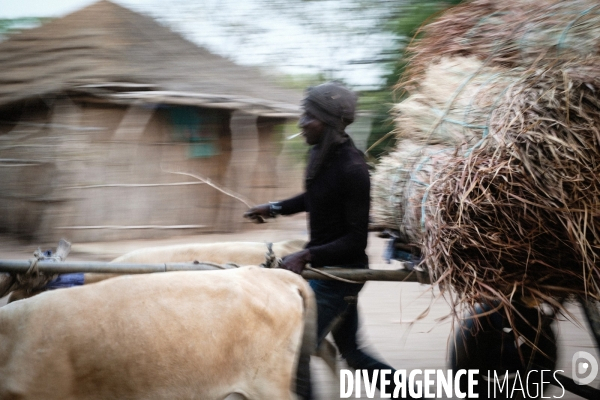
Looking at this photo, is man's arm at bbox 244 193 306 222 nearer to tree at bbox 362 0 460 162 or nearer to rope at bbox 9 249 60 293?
rope at bbox 9 249 60 293

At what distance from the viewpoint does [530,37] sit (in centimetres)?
257

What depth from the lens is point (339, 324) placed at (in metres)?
2.88

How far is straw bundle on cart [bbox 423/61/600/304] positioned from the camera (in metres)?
2.19

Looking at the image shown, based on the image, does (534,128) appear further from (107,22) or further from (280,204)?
(107,22)

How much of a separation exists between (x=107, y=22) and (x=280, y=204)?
880 cm

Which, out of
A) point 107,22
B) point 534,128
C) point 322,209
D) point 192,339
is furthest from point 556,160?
Result: point 107,22

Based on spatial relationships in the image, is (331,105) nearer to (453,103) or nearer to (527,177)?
(453,103)

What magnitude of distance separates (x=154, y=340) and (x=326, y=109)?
1220 millimetres

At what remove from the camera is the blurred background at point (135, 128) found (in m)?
8.93

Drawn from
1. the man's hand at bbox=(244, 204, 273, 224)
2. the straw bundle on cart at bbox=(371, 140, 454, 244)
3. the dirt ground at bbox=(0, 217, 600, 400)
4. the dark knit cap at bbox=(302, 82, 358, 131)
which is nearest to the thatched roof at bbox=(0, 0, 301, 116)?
the dirt ground at bbox=(0, 217, 600, 400)

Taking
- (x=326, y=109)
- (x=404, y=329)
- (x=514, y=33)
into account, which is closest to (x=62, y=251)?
(x=326, y=109)

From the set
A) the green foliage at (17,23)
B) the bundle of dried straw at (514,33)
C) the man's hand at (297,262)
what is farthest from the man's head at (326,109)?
the green foliage at (17,23)

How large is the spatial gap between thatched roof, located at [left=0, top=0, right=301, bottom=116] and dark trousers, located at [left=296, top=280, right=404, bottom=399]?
683cm

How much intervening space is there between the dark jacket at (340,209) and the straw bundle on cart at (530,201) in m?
0.34
